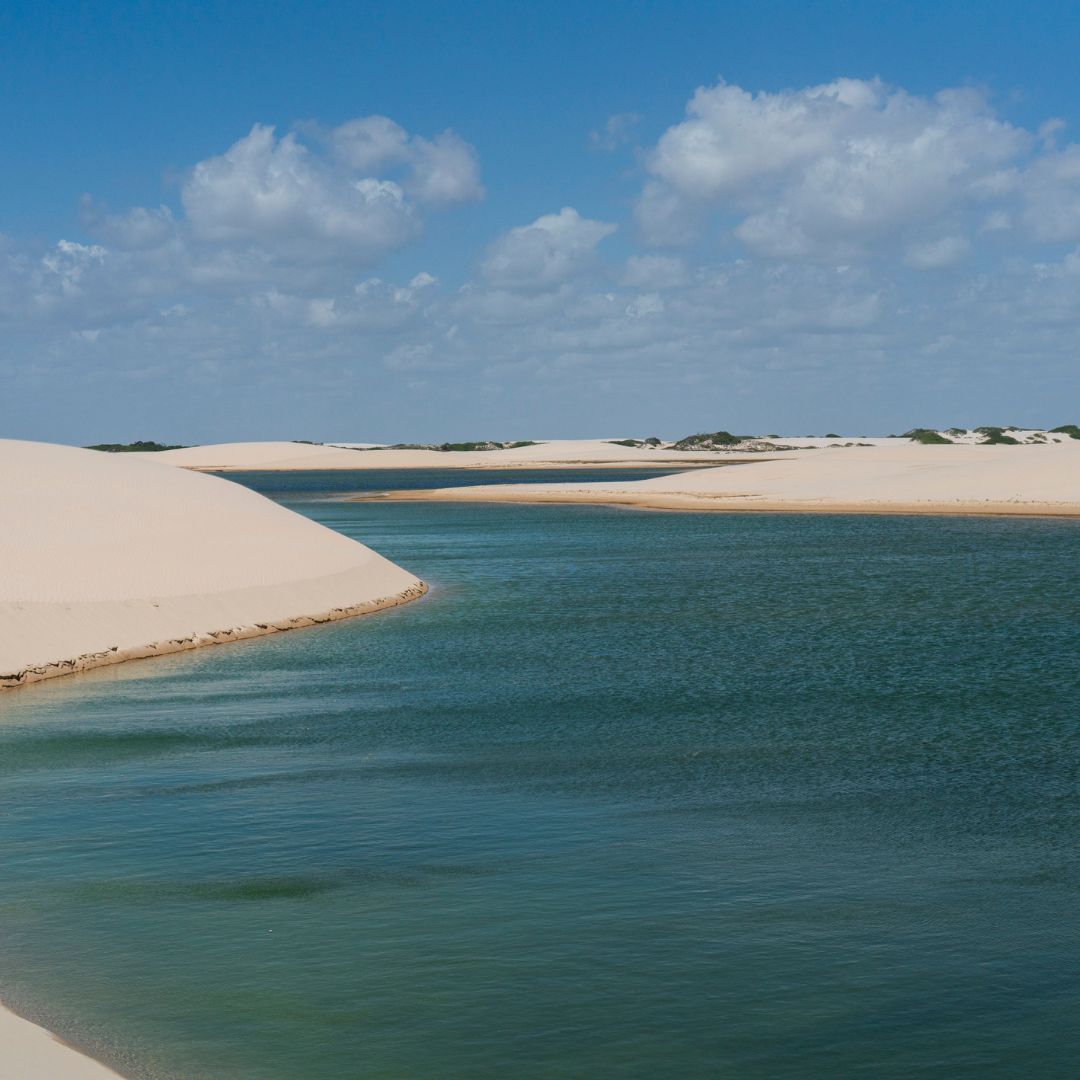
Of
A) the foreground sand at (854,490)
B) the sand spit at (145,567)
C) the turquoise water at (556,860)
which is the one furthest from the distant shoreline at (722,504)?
the turquoise water at (556,860)

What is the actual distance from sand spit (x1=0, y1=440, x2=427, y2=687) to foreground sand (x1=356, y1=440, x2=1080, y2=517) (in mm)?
50687

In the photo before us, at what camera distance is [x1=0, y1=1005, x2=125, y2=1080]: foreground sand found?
8.83m

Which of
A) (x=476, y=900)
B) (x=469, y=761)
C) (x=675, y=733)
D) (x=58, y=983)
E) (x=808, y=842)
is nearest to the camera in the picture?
(x=58, y=983)

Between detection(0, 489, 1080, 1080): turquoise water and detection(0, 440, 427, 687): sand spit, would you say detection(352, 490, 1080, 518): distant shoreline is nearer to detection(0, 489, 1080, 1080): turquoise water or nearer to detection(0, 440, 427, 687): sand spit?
detection(0, 440, 427, 687): sand spit

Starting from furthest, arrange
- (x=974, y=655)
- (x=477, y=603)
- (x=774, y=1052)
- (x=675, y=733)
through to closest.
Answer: (x=477, y=603)
(x=974, y=655)
(x=675, y=733)
(x=774, y=1052)

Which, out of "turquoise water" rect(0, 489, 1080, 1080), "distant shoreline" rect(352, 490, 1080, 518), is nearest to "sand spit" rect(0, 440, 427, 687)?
"turquoise water" rect(0, 489, 1080, 1080)

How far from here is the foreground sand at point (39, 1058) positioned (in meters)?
8.83

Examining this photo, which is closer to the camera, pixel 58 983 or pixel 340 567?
pixel 58 983

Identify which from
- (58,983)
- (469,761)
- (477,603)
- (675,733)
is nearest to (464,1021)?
(58,983)

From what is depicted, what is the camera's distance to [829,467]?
11594 centimetres

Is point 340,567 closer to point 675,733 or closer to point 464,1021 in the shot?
point 675,733

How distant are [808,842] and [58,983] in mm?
7347

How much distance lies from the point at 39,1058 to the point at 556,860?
5.76 m

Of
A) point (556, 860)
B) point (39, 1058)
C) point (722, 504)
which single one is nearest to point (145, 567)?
point (556, 860)
